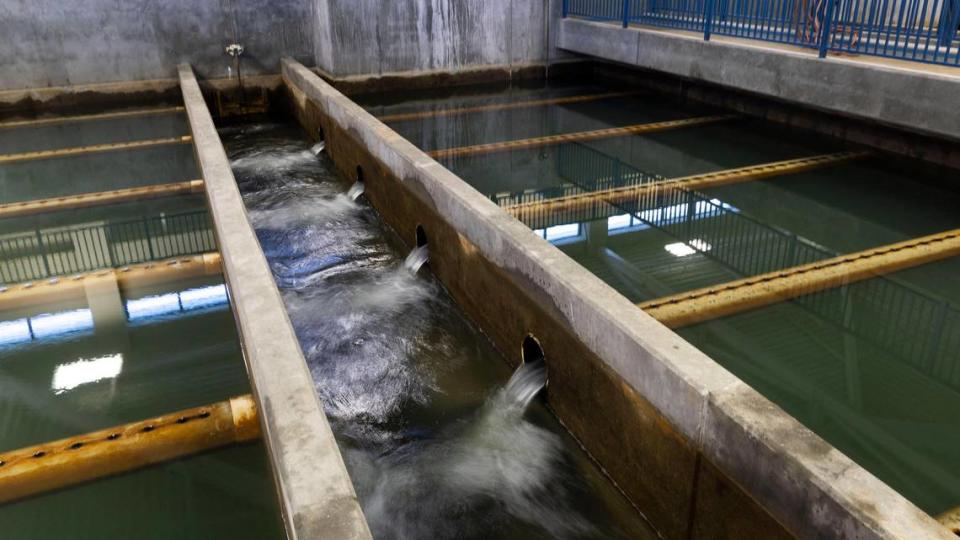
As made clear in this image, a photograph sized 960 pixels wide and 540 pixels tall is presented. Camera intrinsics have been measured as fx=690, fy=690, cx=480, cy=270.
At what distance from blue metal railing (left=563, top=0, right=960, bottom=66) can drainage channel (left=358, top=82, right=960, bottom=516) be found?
1.28m

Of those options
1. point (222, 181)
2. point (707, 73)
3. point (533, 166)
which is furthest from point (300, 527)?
point (707, 73)

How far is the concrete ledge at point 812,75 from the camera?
639 centimetres

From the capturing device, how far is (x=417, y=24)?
12367mm

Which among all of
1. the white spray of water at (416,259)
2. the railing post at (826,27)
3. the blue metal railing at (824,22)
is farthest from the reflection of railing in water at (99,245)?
the blue metal railing at (824,22)

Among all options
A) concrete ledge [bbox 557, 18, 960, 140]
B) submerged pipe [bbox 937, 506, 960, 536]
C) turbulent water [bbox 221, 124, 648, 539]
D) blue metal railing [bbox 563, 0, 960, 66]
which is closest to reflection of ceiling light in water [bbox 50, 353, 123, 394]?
turbulent water [bbox 221, 124, 648, 539]

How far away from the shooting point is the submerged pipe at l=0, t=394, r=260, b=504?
3299 millimetres

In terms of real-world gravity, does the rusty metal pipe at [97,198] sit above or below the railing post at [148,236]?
above

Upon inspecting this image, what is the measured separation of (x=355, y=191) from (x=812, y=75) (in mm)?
5260

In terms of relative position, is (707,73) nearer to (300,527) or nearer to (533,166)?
(533,166)

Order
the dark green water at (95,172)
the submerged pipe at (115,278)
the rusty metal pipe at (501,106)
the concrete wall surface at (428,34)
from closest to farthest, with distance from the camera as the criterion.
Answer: the submerged pipe at (115,278), the dark green water at (95,172), the rusty metal pipe at (501,106), the concrete wall surface at (428,34)

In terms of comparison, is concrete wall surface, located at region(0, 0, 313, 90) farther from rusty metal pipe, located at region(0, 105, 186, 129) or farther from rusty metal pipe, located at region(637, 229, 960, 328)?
rusty metal pipe, located at region(637, 229, 960, 328)

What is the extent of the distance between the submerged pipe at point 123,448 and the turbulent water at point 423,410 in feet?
2.03

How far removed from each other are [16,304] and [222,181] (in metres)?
1.78

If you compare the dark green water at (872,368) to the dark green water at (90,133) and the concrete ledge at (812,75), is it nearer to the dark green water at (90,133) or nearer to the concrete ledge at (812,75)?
the concrete ledge at (812,75)
